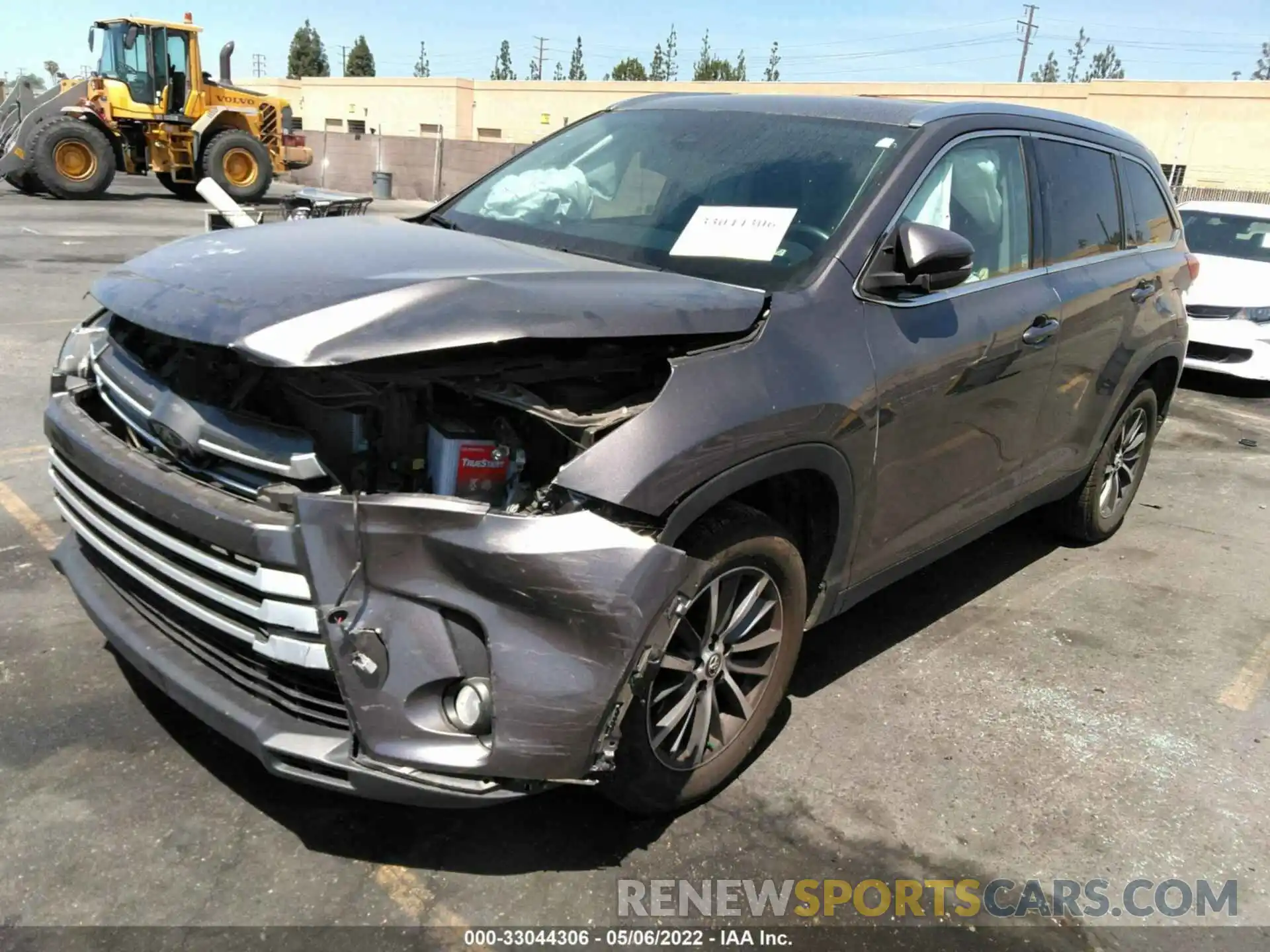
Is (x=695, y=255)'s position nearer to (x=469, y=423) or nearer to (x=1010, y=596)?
(x=469, y=423)

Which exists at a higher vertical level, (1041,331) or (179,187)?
(1041,331)

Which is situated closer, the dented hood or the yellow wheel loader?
the dented hood

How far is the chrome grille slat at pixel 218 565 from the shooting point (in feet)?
7.18

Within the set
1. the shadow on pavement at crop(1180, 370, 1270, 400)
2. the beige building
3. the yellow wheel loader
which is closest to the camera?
the shadow on pavement at crop(1180, 370, 1270, 400)

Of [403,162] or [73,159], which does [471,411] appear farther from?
[403,162]

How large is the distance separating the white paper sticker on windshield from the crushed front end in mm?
726

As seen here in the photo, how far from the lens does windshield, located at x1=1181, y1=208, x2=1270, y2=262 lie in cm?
1023

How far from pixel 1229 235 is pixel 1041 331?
27.8 feet

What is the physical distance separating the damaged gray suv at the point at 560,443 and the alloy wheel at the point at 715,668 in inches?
0.5

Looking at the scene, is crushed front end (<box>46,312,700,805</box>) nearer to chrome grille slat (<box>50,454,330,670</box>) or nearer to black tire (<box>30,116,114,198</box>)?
chrome grille slat (<box>50,454,330,670</box>)

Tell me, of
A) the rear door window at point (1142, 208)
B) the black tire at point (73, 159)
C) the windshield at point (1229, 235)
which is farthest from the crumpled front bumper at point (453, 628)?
the black tire at point (73, 159)

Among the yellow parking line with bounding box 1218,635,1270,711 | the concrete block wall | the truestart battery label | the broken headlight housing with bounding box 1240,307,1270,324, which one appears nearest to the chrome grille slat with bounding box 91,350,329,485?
the truestart battery label

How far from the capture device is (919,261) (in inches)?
117

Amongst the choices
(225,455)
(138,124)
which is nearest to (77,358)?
(225,455)
